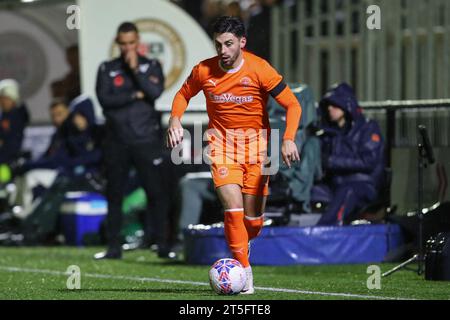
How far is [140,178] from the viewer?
40.6 feet

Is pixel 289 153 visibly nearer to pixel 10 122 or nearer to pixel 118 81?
pixel 118 81

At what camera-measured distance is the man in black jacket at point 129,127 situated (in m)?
12.1

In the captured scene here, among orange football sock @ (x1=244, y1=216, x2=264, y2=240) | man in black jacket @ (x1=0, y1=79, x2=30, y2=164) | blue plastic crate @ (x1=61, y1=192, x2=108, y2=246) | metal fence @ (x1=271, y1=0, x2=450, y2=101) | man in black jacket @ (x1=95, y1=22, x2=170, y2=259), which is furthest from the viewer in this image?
man in black jacket @ (x1=0, y1=79, x2=30, y2=164)

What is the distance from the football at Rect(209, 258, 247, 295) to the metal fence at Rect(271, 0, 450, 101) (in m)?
7.24

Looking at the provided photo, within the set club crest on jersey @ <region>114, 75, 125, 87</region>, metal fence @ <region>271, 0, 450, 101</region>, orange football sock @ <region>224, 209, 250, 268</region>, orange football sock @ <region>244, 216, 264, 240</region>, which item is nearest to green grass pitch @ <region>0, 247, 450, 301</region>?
orange football sock @ <region>224, 209, 250, 268</region>

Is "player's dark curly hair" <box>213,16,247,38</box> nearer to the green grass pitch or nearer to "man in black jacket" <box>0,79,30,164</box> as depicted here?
the green grass pitch

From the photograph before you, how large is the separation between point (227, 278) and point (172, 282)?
1.34 m

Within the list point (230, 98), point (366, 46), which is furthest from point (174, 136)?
point (366, 46)

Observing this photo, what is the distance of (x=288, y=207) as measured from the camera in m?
11.8

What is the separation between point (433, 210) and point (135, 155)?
109 inches

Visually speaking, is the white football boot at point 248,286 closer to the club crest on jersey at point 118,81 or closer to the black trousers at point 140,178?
the black trousers at point 140,178

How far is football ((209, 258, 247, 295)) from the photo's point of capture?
27.4 ft

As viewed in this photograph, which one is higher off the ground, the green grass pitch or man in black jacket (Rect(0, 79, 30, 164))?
Result: man in black jacket (Rect(0, 79, 30, 164))
